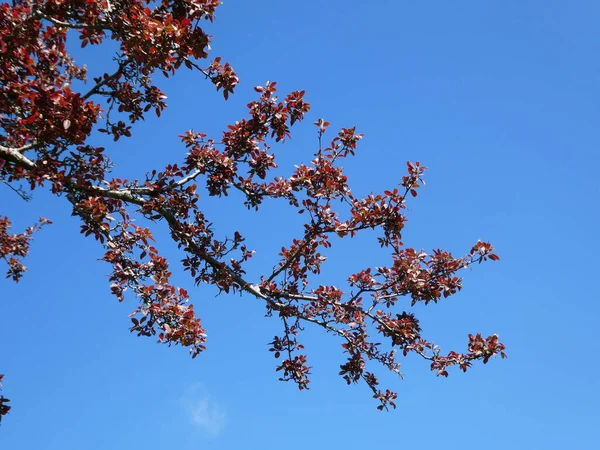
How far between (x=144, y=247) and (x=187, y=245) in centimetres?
64

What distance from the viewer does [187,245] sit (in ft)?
21.4

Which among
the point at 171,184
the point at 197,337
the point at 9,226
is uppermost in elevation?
the point at 9,226

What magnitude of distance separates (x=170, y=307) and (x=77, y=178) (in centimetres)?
167

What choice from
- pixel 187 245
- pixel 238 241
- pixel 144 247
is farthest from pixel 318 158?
pixel 144 247

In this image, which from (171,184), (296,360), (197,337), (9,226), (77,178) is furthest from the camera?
(9,226)

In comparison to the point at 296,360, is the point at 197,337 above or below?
below

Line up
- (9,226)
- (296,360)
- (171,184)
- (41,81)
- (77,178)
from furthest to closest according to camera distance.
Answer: (9,226) → (296,360) → (171,184) → (77,178) → (41,81)

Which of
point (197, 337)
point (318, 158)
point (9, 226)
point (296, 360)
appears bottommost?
point (197, 337)

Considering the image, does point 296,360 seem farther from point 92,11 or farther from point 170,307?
point 92,11

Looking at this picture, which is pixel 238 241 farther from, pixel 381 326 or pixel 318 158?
pixel 381 326

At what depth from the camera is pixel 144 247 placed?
5.99 m

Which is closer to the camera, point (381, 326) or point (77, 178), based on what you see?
point (77, 178)

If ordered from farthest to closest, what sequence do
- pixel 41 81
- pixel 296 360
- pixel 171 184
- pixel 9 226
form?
pixel 9 226, pixel 296 360, pixel 171 184, pixel 41 81

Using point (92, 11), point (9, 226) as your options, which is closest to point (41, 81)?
point (92, 11)
